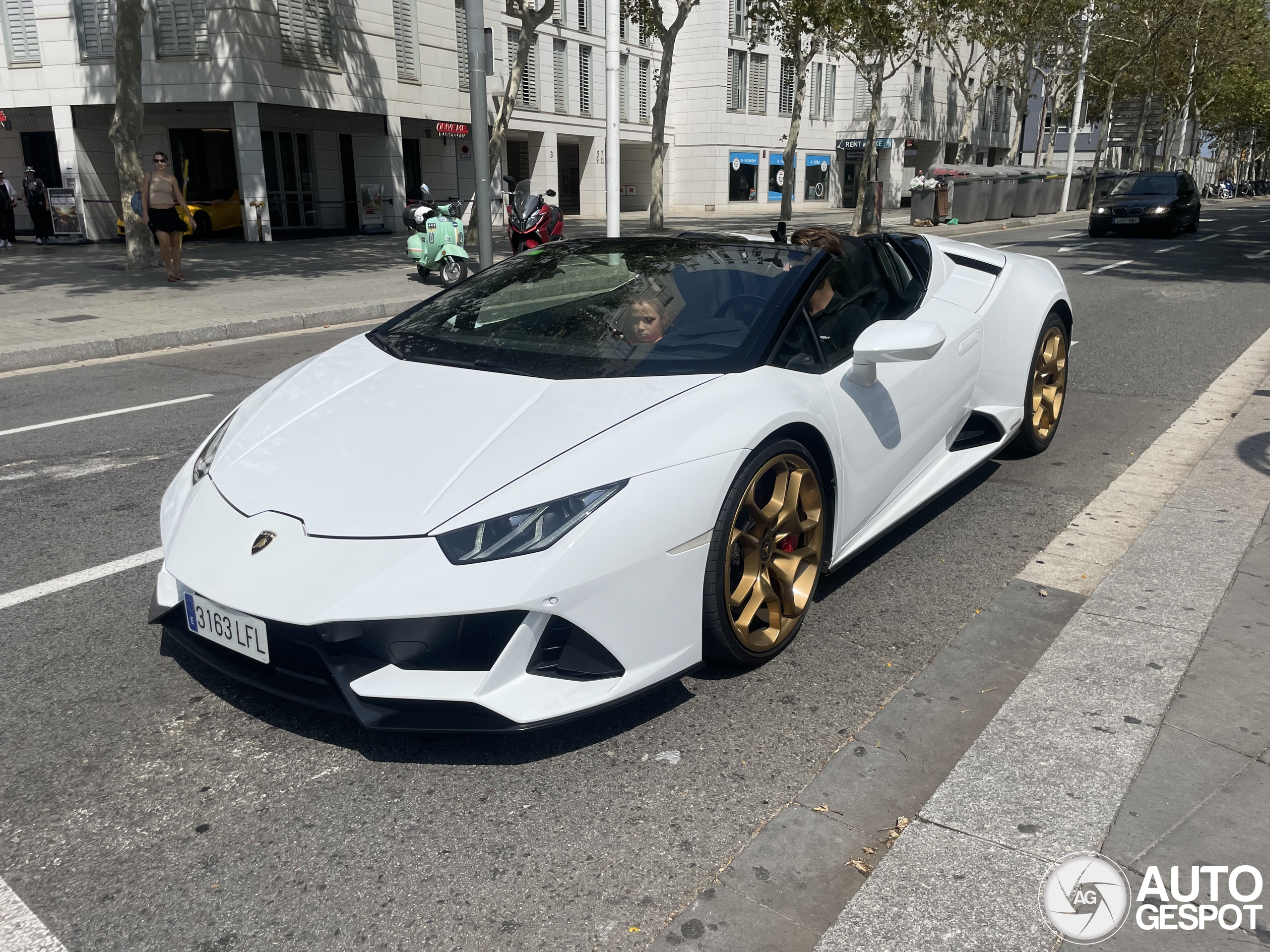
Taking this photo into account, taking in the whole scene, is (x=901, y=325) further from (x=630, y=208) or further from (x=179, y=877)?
(x=630, y=208)

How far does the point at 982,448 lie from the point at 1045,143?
3266 inches

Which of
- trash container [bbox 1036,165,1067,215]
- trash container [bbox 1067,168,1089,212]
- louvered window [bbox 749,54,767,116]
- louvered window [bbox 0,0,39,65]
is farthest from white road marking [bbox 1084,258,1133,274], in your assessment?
louvered window [bbox 749,54,767,116]

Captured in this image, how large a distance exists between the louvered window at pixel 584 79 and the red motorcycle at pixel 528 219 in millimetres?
24844

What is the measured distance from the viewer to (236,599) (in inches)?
99.3

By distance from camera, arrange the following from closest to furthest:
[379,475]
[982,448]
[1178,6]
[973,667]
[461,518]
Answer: [461,518] < [379,475] < [973,667] < [982,448] < [1178,6]

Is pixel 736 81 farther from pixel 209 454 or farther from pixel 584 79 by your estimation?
pixel 209 454

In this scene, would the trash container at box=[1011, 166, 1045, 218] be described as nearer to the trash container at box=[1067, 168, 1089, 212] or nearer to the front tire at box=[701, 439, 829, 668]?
the trash container at box=[1067, 168, 1089, 212]

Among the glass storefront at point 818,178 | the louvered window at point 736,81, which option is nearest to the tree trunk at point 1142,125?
the glass storefront at point 818,178

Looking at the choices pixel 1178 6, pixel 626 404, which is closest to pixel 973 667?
pixel 626 404

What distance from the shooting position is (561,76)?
3762cm

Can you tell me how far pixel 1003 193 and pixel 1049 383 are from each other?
103ft

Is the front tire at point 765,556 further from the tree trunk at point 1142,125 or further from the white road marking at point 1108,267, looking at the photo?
the tree trunk at point 1142,125

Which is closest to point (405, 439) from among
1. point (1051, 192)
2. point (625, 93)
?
point (1051, 192)

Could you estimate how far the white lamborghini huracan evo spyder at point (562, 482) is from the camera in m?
2.42
